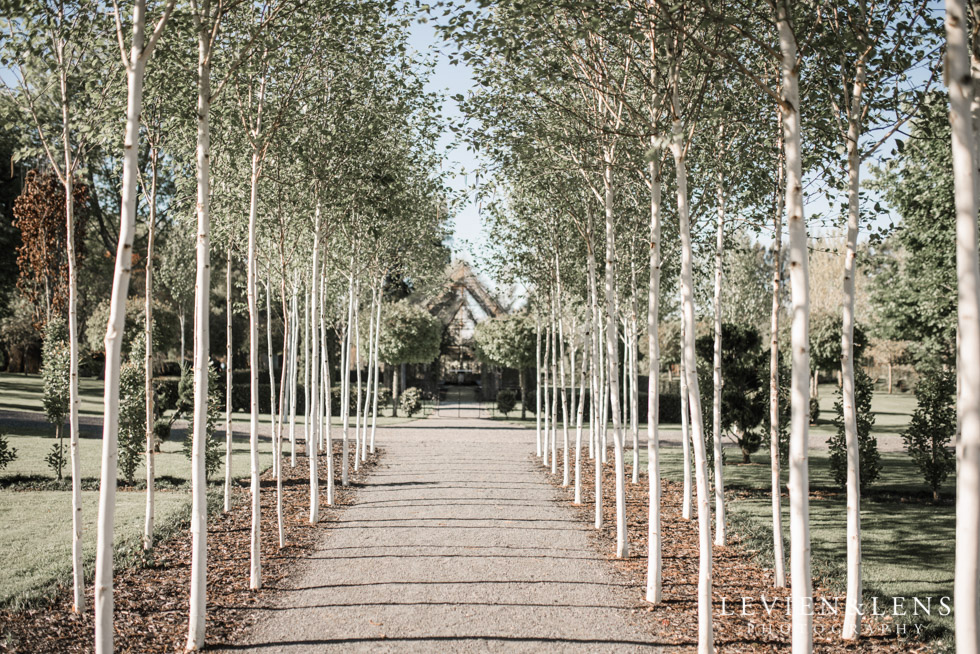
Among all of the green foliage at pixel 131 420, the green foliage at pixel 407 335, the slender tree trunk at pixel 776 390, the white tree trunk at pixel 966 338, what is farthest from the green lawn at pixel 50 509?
the green foliage at pixel 407 335

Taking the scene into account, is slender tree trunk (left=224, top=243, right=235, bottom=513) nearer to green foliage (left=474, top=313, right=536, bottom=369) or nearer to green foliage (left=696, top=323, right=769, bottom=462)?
green foliage (left=696, top=323, right=769, bottom=462)

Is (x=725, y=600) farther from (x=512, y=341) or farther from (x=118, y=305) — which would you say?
(x=512, y=341)

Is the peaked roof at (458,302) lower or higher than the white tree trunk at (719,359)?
higher

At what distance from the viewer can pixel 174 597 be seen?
717cm

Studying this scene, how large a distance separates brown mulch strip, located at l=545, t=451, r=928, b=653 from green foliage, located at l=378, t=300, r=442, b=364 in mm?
20241

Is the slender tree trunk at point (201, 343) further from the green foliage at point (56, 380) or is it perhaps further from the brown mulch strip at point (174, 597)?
the green foliage at point (56, 380)

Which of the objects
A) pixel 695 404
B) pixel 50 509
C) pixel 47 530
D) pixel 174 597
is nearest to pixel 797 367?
pixel 695 404

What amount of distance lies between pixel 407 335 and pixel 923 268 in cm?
1903

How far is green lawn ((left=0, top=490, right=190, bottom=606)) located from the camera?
756cm

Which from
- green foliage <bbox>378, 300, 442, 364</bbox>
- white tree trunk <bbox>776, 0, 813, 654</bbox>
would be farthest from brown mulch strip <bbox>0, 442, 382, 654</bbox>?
green foliage <bbox>378, 300, 442, 364</bbox>

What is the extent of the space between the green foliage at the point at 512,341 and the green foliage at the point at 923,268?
14.0 meters

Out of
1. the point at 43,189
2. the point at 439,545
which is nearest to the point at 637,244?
the point at 439,545

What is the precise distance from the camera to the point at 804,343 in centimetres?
444

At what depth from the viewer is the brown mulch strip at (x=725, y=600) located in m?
6.17
